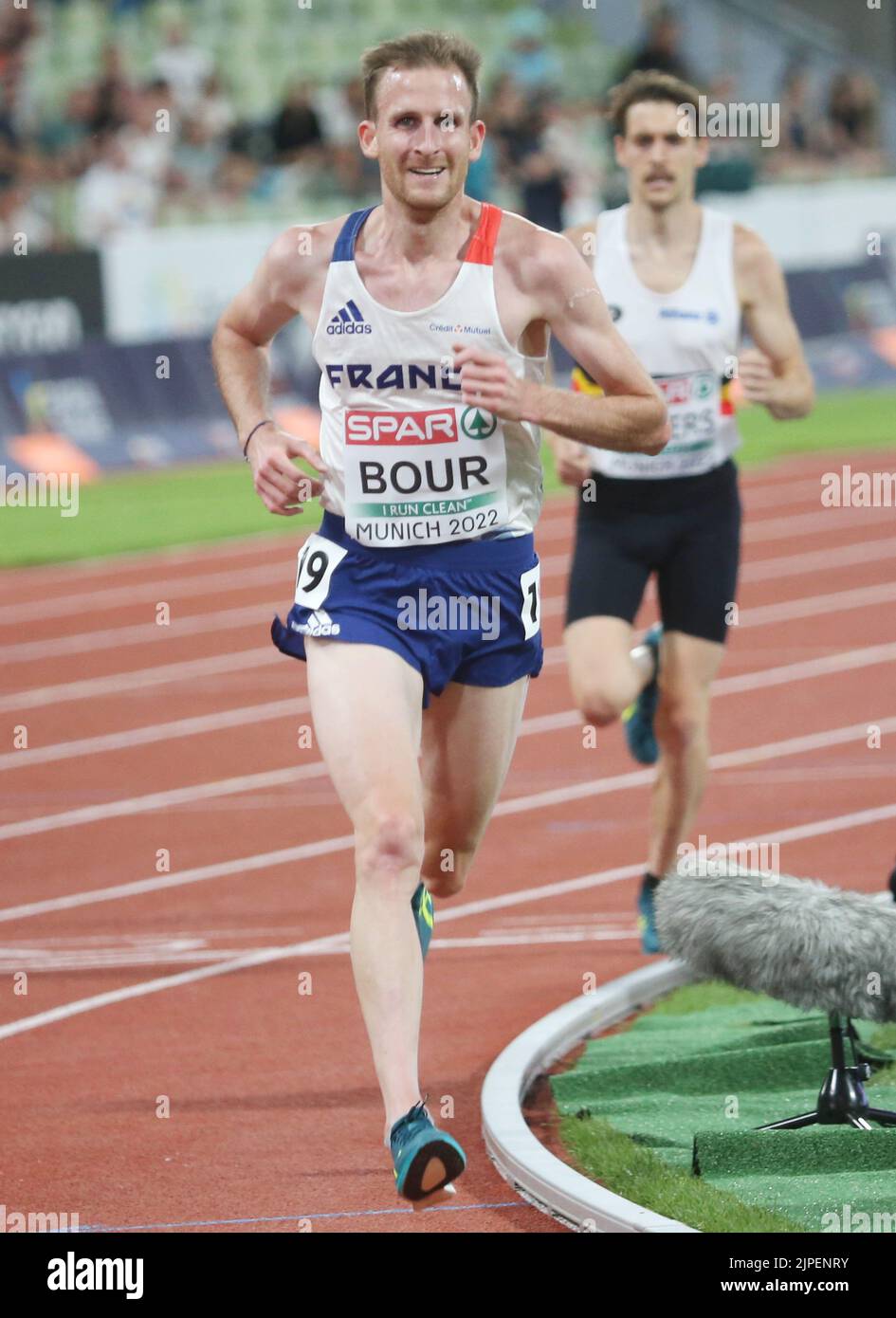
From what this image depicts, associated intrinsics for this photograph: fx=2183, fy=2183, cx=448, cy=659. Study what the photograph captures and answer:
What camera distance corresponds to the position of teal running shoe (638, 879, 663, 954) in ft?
22.0

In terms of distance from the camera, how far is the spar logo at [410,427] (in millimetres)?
4777

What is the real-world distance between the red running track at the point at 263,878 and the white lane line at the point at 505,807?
0.06ft

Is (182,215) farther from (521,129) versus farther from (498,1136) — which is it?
(498,1136)

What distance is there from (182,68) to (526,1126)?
21.2m

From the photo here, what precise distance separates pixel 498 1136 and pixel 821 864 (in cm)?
321

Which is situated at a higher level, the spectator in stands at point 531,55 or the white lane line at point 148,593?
the spectator in stands at point 531,55

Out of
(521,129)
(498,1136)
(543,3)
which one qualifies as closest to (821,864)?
(498,1136)

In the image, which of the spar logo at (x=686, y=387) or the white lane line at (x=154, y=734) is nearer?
the spar logo at (x=686, y=387)

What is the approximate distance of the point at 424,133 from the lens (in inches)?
Answer: 184

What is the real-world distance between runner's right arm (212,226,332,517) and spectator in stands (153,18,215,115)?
64.6ft

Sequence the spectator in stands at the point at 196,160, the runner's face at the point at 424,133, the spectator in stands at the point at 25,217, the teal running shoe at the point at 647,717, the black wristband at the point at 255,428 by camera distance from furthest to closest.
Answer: the spectator in stands at the point at 196,160 < the spectator in stands at the point at 25,217 < the teal running shoe at the point at 647,717 < the black wristband at the point at 255,428 < the runner's face at the point at 424,133

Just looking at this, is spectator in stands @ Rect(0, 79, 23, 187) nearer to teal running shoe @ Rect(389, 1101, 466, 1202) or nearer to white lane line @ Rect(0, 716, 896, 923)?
white lane line @ Rect(0, 716, 896, 923)

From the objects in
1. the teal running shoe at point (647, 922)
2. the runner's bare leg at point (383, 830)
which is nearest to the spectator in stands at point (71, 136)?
the teal running shoe at point (647, 922)

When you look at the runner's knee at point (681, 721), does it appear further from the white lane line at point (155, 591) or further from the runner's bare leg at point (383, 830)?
the white lane line at point (155, 591)
